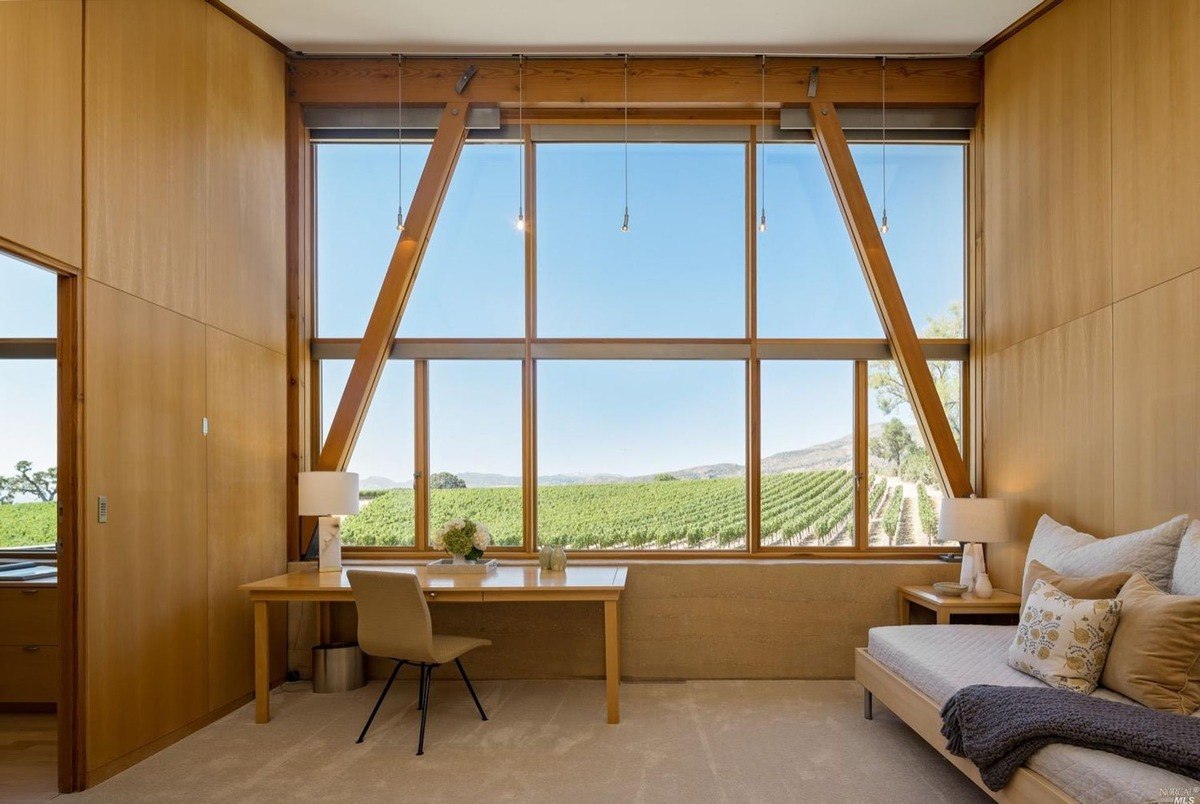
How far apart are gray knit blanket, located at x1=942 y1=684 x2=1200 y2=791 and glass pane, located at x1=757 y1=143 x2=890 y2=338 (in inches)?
117

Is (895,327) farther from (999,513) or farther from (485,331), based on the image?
(485,331)

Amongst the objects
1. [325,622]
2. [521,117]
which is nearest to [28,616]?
[325,622]

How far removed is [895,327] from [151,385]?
4.46 metres

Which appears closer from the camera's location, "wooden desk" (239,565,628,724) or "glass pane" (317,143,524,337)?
"wooden desk" (239,565,628,724)

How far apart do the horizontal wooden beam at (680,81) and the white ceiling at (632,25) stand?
5.3 inches

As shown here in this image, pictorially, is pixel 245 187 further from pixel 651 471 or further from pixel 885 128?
pixel 885 128

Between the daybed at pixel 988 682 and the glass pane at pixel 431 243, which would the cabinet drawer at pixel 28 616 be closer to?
the glass pane at pixel 431 243

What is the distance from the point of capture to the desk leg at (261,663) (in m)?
4.27

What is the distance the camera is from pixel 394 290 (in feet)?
17.1

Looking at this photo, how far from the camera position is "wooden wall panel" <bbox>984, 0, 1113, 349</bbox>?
404 cm

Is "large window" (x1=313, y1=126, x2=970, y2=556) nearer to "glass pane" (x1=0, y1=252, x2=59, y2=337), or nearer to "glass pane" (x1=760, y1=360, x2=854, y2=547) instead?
"glass pane" (x1=760, y1=360, x2=854, y2=547)

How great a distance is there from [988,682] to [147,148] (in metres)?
4.59

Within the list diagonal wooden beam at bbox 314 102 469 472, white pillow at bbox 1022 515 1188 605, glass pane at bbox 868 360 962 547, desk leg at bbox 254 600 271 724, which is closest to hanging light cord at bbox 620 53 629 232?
diagonal wooden beam at bbox 314 102 469 472

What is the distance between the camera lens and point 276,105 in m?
5.18
